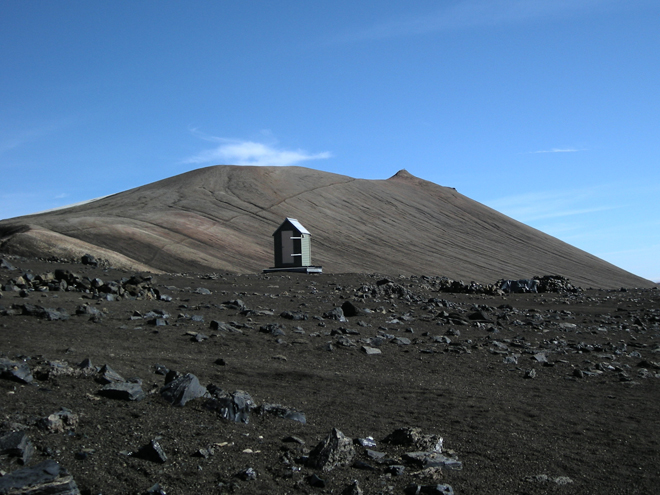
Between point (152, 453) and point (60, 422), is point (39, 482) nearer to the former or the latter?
point (152, 453)

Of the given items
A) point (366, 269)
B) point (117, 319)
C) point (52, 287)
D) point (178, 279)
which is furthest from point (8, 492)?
point (366, 269)

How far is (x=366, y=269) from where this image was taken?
48.4 metres

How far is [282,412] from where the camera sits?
659cm

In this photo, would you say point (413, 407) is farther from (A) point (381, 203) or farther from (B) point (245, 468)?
(A) point (381, 203)

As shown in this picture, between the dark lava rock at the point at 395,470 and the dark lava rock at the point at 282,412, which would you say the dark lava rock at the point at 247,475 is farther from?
the dark lava rock at the point at 282,412

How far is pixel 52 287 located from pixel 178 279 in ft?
24.5

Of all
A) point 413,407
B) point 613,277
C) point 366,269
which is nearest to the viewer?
point 413,407

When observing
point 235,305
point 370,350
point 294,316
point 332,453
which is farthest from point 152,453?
point 235,305

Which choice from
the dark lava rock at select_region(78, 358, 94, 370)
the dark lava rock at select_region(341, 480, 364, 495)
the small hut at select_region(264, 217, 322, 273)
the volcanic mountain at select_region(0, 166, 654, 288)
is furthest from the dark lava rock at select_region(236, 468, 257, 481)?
the small hut at select_region(264, 217, 322, 273)

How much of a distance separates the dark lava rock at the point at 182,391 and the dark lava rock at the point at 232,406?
20 cm

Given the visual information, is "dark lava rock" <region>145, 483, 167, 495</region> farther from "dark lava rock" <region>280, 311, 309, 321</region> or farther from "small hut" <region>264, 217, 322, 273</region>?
"small hut" <region>264, 217, 322, 273</region>

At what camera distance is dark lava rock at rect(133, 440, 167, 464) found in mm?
4926

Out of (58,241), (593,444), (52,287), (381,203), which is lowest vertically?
(593,444)

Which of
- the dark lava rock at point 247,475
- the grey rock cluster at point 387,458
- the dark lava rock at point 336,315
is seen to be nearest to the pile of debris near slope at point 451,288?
the dark lava rock at point 336,315
